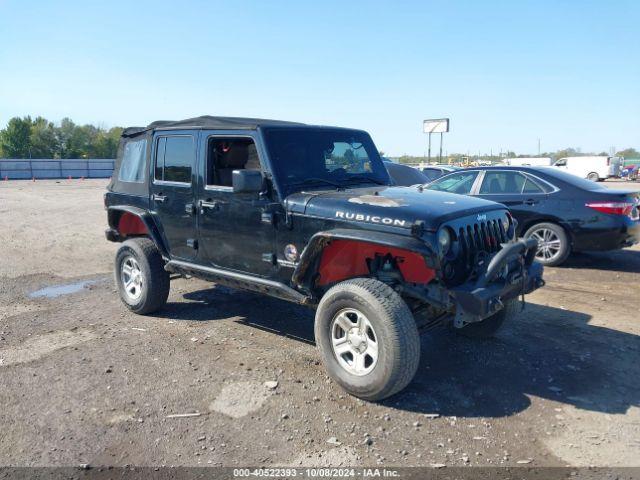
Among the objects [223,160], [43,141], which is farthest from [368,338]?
[43,141]

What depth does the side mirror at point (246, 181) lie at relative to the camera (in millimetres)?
4211

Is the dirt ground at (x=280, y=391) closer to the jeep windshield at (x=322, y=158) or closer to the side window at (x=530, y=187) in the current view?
the jeep windshield at (x=322, y=158)

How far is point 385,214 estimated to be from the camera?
12.5 ft

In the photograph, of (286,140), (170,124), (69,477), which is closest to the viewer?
(69,477)

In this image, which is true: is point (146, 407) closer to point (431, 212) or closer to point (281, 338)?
point (281, 338)

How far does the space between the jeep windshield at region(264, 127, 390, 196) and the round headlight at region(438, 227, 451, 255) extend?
1.35 m

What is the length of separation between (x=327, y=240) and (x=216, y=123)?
5.97 ft

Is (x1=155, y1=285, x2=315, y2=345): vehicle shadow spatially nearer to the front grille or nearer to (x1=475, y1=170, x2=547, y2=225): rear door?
the front grille

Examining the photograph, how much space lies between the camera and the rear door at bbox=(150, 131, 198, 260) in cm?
512

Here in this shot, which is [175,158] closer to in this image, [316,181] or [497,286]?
[316,181]

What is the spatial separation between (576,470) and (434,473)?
0.85m

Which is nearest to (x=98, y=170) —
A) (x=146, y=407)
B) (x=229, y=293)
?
(x=229, y=293)

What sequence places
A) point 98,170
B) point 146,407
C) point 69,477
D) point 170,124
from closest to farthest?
point 69,477, point 146,407, point 170,124, point 98,170

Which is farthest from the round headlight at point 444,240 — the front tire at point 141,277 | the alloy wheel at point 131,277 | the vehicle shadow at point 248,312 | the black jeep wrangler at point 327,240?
the alloy wheel at point 131,277
